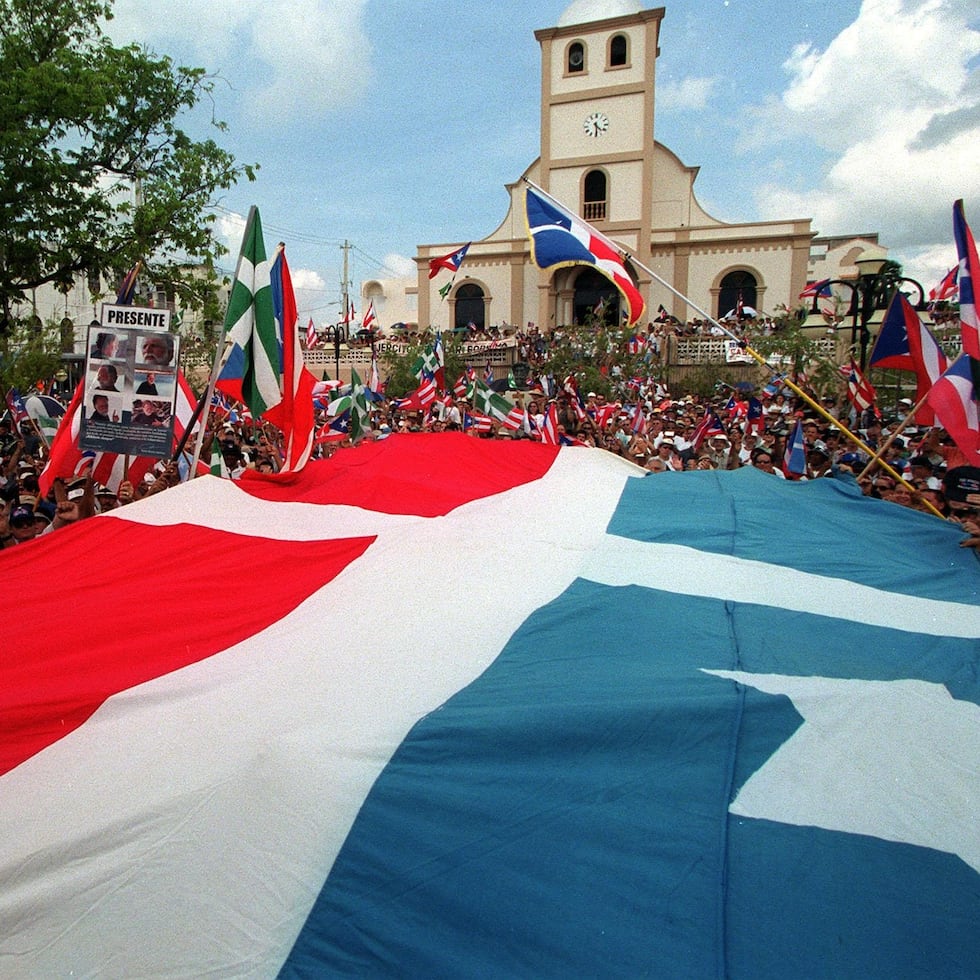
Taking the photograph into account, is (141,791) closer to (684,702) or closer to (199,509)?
(684,702)

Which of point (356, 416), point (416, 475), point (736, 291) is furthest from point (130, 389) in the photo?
point (736, 291)

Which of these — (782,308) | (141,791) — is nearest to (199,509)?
(141,791)

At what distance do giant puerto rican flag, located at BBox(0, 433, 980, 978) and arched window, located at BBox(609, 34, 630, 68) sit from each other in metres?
34.0

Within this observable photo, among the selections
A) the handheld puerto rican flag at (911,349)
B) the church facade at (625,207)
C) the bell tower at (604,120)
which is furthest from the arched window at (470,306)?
the handheld puerto rican flag at (911,349)

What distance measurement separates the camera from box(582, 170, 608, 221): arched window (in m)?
32.3

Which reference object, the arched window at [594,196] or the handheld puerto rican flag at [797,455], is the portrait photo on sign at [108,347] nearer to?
the handheld puerto rican flag at [797,455]

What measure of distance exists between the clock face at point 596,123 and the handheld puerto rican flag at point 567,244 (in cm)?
2842

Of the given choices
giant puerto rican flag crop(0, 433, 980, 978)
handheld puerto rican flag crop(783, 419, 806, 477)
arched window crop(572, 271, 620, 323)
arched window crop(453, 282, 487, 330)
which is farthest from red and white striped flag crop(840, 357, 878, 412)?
arched window crop(453, 282, 487, 330)

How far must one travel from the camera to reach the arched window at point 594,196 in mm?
32312

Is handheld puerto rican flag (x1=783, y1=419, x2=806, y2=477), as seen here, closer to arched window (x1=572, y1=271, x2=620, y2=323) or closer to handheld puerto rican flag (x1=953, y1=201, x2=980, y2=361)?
handheld puerto rican flag (x1=953, y1=201, x2=980, y2=361)

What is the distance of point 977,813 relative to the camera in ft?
6.15

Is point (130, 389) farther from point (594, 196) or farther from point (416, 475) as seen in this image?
point (594, 196)

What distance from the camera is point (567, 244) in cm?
661

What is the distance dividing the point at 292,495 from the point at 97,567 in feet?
4.38
